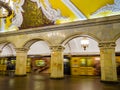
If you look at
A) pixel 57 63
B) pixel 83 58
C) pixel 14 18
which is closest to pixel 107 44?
pixel 57 63

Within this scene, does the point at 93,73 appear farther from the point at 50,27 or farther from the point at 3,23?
the point at 3,23

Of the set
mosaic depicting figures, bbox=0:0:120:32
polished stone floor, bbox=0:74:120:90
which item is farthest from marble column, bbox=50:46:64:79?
mosaic depicting figures, bbox=0:0:120:32

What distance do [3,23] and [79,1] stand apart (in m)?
7.17

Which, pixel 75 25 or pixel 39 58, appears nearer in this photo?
pixel 75 25

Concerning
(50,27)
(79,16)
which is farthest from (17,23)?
(79,16)

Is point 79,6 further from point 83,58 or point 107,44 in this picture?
point 83,58

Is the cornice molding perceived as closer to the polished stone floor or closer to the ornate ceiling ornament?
the ornate ceiling ornament

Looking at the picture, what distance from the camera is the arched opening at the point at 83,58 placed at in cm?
1493

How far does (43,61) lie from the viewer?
57.7 feet

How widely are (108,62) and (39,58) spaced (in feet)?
31.9

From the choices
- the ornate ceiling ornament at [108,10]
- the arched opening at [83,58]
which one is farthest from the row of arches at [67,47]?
the ornate ceiling ornament at [108,10]

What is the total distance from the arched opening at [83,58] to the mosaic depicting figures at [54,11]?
393 cm

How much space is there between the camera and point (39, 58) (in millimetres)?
17922

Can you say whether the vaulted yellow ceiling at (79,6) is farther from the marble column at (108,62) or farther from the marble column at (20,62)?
the marble column at (20,62)
